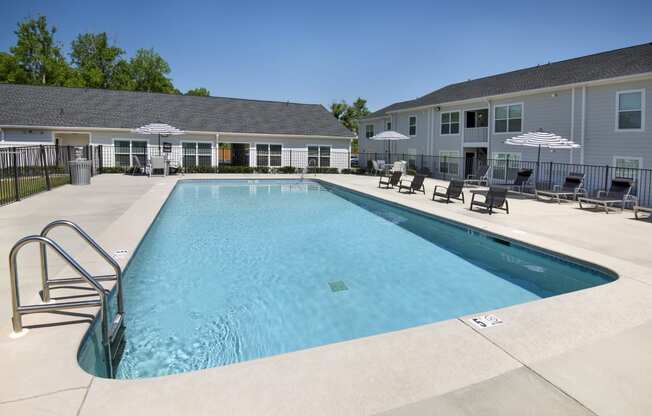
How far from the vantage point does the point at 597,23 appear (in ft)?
63.0

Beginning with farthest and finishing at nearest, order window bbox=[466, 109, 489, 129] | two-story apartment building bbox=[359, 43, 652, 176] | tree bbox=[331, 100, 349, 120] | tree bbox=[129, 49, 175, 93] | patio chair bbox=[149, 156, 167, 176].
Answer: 1. tree bbox=[331, 100, 349, 120]
2. tree bbox=[129, 49, 175, 93]
3. window bbox=[466, 109, 489, 129]
4. patio chair bbox=[149, 156, 167, 176]
5. two-story apartment building bbox=[359, 43, 652, 176]

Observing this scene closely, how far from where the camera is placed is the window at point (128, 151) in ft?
79.4

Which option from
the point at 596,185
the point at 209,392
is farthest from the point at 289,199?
the point at 209,392

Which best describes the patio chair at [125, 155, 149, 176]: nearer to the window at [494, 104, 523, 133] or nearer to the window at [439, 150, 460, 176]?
the window at [439, 150, 460, 176]

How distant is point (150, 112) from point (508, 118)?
20919 millimetres

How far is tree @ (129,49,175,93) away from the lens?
52.2m

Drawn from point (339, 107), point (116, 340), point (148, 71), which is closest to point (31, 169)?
point (116, 340)

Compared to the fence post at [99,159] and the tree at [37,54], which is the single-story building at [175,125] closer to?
the fence post at [99,159]

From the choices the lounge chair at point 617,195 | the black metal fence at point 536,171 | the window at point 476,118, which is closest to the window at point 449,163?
the black metal fence at point 536,171

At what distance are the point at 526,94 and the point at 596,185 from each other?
5.28m

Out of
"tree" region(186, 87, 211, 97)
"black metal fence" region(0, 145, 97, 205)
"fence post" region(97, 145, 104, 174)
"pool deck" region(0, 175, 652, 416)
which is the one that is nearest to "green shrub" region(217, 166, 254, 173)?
"fence post" region(97, 145, 104, 174)

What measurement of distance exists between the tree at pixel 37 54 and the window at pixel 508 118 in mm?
47607

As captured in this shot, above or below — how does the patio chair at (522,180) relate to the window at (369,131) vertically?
below

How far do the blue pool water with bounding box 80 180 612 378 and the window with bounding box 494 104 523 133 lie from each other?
11.6 m
